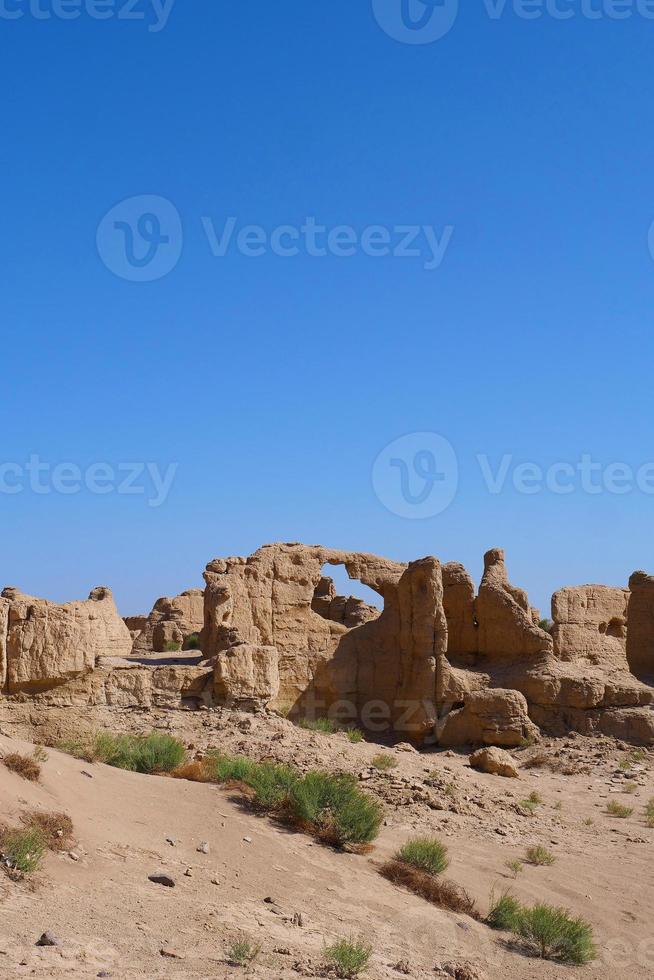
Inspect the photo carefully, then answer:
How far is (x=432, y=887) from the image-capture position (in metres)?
10.3

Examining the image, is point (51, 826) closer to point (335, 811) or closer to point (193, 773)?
point (335, 811)

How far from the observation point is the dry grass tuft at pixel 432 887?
400 inches

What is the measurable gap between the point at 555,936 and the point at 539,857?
8.58ft

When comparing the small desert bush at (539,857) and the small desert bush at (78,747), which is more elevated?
the small desert bush at (78,747)

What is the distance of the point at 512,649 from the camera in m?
21.9

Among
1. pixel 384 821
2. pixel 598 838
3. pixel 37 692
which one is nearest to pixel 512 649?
pixel 598 838

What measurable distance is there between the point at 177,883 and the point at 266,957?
1.39 m

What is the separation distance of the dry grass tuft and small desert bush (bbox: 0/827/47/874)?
4.01 metres

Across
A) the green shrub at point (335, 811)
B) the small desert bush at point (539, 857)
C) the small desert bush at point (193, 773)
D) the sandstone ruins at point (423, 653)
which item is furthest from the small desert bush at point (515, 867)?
the sandstone ruins at point (423, 653)

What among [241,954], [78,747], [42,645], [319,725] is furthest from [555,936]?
[319,725]

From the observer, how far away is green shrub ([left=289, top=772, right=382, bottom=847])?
10.9 metres

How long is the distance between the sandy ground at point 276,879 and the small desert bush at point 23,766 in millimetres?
149

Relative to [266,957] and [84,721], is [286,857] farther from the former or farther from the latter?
[84,721]

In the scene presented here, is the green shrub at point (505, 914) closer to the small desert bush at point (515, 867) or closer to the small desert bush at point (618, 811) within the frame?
the small desert bush at point (515, 867)
